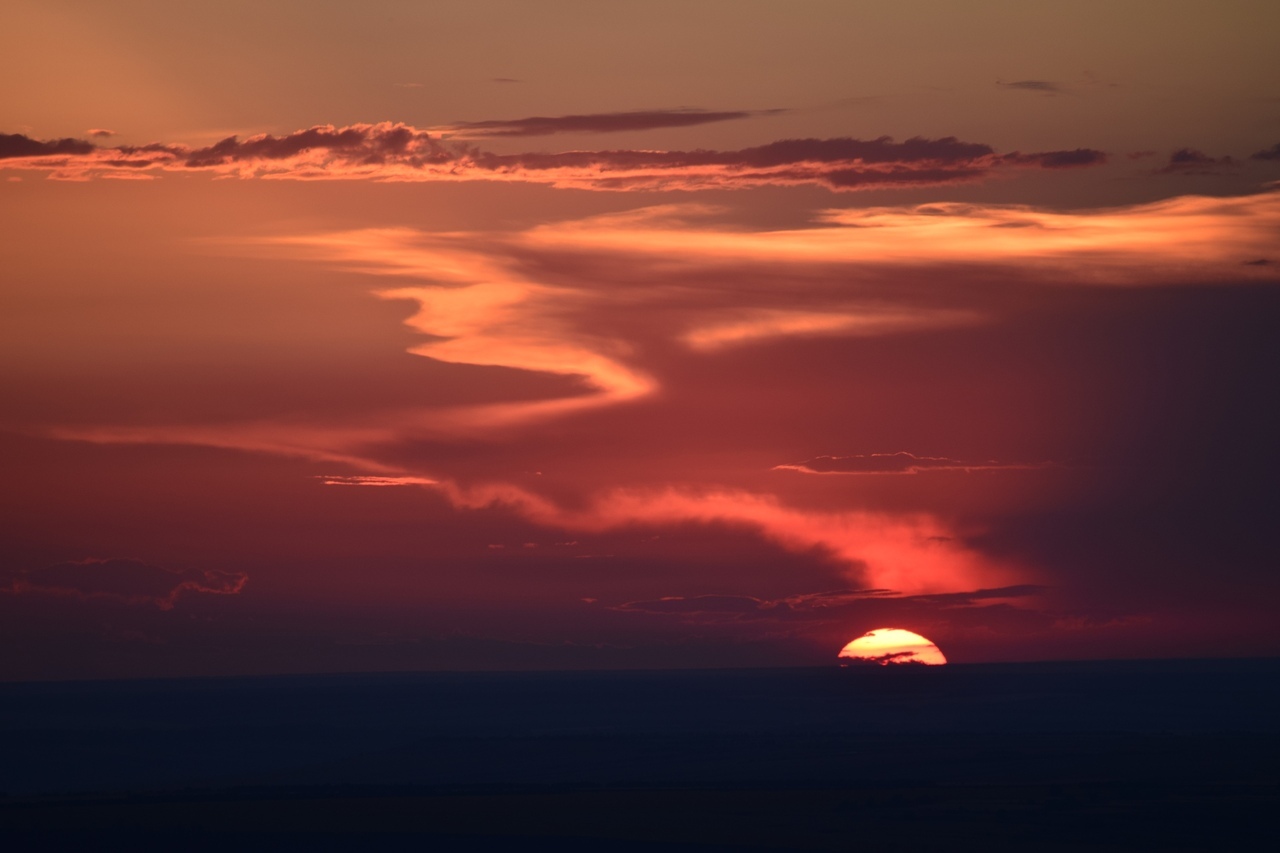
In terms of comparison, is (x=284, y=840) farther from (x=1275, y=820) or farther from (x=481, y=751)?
(x=481, y=751)

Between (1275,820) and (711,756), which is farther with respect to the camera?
(711,756)

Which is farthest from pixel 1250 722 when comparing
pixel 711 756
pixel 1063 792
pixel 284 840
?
pixel 284 840

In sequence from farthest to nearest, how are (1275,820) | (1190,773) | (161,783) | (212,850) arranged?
(161,783)
(1190,773)
(1275,820)
(212,850)

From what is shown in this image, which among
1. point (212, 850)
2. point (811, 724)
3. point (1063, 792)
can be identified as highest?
point (811, 724)

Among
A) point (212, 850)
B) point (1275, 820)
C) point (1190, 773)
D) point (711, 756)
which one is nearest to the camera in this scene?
point (212, 850)

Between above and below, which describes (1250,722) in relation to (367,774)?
above

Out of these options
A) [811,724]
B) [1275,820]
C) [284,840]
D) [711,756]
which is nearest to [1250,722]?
[811,724]

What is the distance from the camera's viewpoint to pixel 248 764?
160000mm

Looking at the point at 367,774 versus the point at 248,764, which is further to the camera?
the point at 248,764

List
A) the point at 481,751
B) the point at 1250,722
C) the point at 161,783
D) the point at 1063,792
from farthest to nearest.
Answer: the point at 1250,722, the point at 481,751, the point at 161,783, the point at 1063,792

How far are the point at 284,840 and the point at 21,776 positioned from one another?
84.5 m

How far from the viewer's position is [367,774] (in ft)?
427

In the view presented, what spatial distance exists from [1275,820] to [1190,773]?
30870mm

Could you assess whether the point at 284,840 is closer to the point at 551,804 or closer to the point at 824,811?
the point at 551,804
